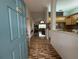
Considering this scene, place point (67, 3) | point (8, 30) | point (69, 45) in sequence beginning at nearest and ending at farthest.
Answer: point (8, 30) → point (69, 45) → point (67, 3)

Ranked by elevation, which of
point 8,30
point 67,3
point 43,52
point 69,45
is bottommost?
point 43,52

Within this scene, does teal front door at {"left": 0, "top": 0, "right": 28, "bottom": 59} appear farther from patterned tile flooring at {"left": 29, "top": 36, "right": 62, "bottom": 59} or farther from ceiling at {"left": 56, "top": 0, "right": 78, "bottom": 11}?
ceiling at {"left": 56, "top": 0, "right": 78, "bottom": 11}

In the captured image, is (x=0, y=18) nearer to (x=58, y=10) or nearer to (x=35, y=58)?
(x=35, y=58)

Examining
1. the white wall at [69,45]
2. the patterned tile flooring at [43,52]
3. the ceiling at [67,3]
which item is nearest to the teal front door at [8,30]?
the white wall at [69,45]

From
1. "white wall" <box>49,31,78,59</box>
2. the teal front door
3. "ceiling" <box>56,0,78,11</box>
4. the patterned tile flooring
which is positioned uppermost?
"ceiling" <box>56,0,78,11</box>

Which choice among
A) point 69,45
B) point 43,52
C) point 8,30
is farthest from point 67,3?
A: point 8,30

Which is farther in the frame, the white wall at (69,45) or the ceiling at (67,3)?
the ceiling at (67,3)

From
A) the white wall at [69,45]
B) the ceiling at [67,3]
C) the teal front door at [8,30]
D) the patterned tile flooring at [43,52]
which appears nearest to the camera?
the teal front door at [8,30]

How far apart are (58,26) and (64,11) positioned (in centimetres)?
173

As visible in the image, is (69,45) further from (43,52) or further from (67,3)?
(67,3)

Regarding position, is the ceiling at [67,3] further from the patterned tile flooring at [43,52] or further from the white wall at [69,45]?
the white wall at [69,45]

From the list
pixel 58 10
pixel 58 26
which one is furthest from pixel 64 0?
pixel 58 26

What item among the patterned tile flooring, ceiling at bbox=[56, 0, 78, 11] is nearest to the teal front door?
the patterned tile flooring

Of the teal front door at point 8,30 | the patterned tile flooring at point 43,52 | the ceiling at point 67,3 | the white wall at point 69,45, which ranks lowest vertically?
the patterned tile flooring at point 43,52
